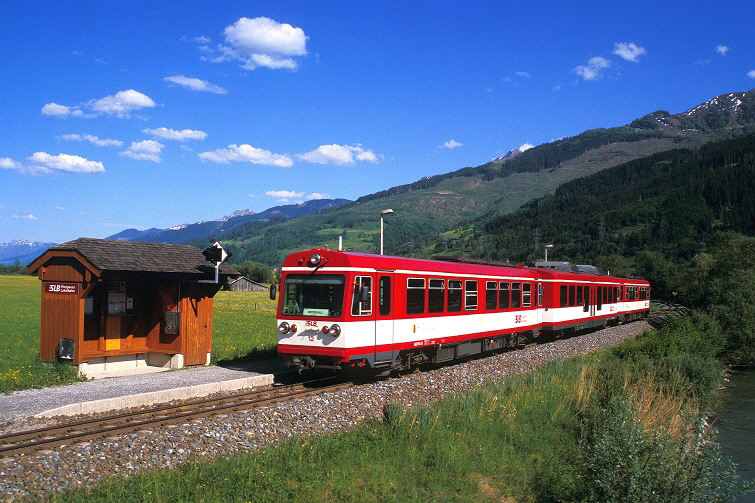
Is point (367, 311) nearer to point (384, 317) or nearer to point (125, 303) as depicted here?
point (384, 317)

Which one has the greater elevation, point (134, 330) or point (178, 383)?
point (134, 330)

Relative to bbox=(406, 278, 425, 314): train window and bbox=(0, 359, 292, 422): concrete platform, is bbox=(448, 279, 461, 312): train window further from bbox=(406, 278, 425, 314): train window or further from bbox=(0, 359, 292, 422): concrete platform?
bbox=(0, 359, 292, 422): concrete platform

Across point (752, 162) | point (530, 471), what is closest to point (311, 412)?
point (530, 471)

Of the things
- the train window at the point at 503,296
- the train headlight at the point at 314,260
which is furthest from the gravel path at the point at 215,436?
the train window at the point at 503,296

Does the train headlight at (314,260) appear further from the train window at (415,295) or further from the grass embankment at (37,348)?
the grass embankment at (37,348)

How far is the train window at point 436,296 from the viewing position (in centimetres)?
1694

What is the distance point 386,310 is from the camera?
594 inches

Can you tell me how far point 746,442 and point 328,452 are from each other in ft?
41.5

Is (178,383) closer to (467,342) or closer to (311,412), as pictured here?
(311,412)

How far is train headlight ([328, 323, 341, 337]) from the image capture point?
1404 cm

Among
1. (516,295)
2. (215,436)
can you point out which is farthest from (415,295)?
(516,295)

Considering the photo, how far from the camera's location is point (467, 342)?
770 inches

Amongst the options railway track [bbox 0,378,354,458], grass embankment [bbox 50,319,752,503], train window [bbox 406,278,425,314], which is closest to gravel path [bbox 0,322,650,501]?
railway track [bbox 0,378,354,458]

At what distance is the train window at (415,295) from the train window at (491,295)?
4.55 meters
